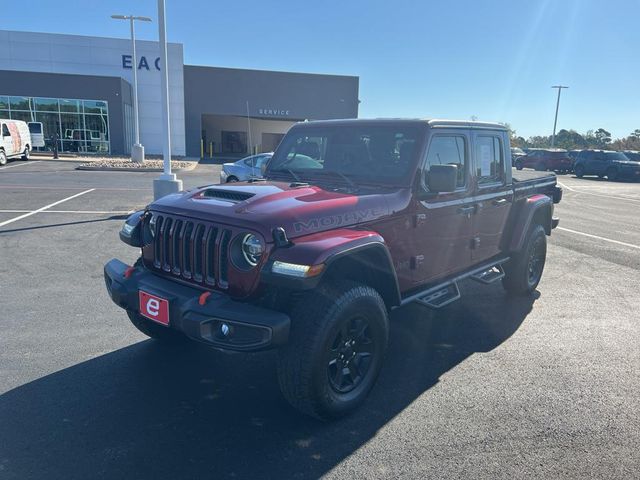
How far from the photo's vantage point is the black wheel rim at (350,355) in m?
3.33

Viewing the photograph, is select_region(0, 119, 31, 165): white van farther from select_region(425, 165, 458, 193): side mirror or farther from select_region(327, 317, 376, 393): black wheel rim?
select_region(327, 317, 376, 393): black wheel rim

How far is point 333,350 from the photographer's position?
3289mm

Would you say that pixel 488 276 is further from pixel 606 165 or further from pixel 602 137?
pixel 602 137

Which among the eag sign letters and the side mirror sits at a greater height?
the eag sign letters

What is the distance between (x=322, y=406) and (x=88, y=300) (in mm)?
3484

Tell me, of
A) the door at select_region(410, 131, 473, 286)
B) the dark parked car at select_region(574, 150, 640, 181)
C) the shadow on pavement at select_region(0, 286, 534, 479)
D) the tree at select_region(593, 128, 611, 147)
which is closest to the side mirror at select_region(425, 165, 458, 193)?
the door at select_region(410, 131, 473, 286)

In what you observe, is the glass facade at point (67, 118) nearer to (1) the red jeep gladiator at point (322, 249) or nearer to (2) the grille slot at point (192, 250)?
(1) the red jeep gladiator at point (322, 249)

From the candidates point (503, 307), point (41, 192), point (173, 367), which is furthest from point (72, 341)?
point (41, 192)

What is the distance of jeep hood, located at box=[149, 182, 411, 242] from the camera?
316cm

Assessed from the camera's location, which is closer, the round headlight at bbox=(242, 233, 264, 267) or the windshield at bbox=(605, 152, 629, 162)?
the round headlight at bbox=(242, 233, 264, 267)

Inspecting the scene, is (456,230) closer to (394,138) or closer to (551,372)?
(394,138)

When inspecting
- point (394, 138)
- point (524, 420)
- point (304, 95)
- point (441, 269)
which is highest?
point (304, 95)

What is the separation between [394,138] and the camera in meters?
4.24

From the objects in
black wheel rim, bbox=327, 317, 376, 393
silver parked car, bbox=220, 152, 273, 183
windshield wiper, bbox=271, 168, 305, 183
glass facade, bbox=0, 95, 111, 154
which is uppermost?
glass facade, bbox=0, 95, 111, 154
